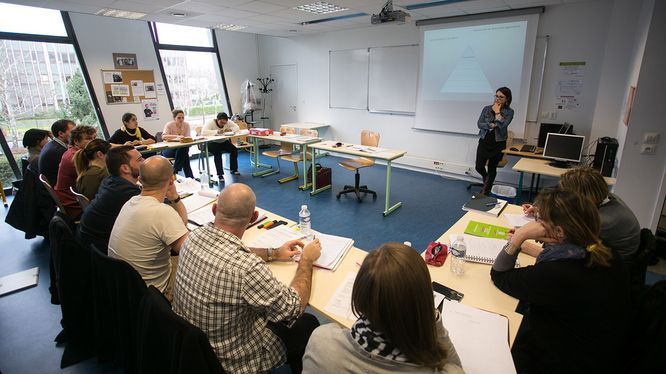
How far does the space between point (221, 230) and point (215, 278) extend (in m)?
0.20

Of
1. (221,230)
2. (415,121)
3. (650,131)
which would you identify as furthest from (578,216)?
(415,121)

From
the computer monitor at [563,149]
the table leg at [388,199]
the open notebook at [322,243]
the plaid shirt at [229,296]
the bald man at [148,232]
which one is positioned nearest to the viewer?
the plaid shirt at [229,296]

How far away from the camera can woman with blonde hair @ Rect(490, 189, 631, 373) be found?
1271 millimetres

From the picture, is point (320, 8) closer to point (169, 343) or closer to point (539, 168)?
point (539, 168)

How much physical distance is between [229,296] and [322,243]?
844 mm

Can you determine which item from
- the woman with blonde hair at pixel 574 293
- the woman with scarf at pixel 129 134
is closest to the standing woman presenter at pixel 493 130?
the woman with blonde hair at pixel 574 293

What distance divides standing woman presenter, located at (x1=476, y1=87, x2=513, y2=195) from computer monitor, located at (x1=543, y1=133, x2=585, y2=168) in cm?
56

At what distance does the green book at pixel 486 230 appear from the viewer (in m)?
2.13

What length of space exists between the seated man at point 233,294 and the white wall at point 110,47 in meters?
6.56

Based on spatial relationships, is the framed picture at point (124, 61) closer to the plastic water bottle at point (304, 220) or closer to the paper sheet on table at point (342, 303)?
the plastic water bottle at point (304, 220)

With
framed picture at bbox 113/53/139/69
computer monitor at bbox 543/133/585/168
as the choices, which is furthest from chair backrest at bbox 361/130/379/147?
framed picture at bbox 113/53/139/69

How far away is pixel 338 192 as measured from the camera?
545 cm

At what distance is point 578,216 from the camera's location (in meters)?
1.34

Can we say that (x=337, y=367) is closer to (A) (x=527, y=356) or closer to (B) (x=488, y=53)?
(A) (x=527, y=356)
